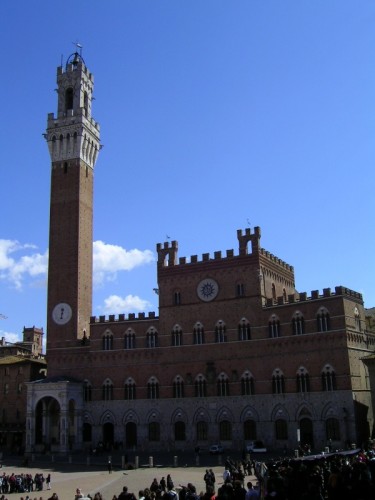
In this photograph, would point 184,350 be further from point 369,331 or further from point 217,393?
point 369,331

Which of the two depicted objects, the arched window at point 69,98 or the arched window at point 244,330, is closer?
the arched window at point 244,330

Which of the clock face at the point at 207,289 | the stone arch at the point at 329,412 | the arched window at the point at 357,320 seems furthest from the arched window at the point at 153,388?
the arched window at the point at 357,320

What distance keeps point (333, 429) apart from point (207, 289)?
1696 cm

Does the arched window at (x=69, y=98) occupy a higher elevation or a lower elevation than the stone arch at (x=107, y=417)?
higher

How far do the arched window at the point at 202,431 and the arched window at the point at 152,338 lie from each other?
8.76 m

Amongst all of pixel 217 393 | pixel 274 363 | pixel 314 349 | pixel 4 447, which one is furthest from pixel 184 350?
pixel 4 447

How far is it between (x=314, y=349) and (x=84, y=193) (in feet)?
98.5

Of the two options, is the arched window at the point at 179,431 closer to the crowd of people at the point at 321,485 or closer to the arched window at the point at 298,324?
the arched window at the point at 298,324

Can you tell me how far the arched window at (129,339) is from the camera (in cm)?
5909

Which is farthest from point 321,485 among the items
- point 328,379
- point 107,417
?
point 107,417

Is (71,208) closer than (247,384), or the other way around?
(247,384)

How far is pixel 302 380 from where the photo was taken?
4988cm

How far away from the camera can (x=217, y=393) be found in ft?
177

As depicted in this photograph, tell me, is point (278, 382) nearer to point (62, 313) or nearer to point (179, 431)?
point (179, 431)
